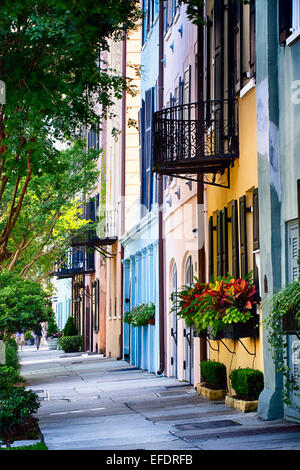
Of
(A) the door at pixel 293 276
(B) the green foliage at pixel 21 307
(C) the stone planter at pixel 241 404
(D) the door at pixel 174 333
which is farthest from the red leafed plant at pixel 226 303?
(D) the door at pixel 174 333

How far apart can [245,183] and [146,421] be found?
4.13m

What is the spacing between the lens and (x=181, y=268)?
1992 cm

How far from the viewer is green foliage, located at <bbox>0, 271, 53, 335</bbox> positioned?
1930 centimetres

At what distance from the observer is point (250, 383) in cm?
1295

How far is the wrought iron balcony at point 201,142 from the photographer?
14820 millimetres

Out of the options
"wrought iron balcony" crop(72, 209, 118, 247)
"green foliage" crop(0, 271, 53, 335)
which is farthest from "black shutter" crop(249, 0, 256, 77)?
"wrought iron balcony" crop(72, 209, 118, 247)

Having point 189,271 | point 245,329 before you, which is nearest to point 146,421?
point 245,329

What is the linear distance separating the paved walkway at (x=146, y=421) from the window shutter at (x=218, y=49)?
5.48m

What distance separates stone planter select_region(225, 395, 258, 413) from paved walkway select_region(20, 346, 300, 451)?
5.1 inches

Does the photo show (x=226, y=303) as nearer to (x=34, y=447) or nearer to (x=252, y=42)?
(x=252, y=42)
